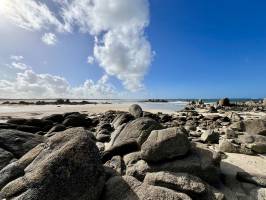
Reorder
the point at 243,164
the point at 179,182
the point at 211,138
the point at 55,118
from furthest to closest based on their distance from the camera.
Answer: the point at 55,118 < the point at 211,138 < the point at 243,164 < the point at 179,182

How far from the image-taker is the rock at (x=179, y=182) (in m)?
3.92

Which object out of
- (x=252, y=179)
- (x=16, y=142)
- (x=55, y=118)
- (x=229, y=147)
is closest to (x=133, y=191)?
(x=252, y=179)

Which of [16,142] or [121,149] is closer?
[16,142]

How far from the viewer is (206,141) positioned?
8539 millimetres

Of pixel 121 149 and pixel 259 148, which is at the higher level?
pixel 121 149

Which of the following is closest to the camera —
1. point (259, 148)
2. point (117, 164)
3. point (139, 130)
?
point (117, 164)

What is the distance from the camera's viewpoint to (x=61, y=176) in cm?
345

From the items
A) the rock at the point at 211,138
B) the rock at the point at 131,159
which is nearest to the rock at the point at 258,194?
the rock at the point at 131,159

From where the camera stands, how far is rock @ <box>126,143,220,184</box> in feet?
15.2

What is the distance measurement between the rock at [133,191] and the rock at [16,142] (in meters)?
2.85

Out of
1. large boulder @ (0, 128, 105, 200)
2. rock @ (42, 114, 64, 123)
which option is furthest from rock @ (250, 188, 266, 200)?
rock @ (42, 114, 64, 123)

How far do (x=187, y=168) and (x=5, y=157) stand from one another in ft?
14.0

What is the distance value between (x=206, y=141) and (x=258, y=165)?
2.58m

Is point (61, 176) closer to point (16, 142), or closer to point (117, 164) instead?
point (117, 164)
